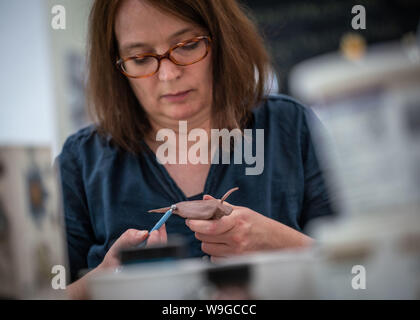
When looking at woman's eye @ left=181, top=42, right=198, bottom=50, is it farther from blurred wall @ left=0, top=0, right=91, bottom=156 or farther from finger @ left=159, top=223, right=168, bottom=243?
finger @ left=159, top=223, right=168, bottom=243

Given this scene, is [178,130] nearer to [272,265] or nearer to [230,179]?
[230,179]

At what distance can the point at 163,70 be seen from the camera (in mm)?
844

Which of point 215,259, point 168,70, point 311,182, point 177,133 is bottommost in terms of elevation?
point 215,259

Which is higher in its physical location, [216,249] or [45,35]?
[45,35]

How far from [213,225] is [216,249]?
9cm

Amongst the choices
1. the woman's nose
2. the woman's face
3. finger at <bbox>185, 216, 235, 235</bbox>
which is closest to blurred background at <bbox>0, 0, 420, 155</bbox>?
the woman's face

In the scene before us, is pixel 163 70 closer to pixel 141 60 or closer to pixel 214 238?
pixel 141 60

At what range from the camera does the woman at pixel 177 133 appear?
2.73 ft

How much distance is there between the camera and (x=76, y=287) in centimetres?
68

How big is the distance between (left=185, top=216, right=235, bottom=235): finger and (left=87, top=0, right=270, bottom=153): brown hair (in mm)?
268

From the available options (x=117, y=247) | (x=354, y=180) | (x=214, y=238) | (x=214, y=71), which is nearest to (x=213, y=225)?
(x=214, y=238)

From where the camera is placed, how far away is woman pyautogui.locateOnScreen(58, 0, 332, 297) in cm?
83

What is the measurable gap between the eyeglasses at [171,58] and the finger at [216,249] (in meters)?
0.37
